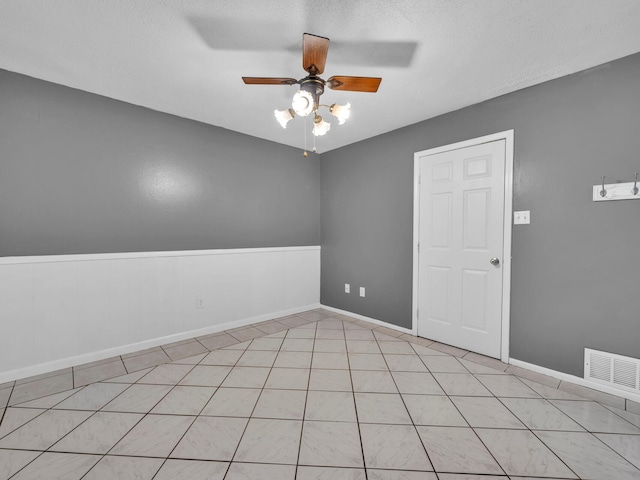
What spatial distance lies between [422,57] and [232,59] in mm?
1381

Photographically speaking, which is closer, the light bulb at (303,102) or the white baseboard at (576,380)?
the light bulb at (303,102)

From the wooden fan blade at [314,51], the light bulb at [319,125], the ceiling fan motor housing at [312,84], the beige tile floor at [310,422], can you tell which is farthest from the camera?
the light bulb at [319,125]

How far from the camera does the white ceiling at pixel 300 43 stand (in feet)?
5.31

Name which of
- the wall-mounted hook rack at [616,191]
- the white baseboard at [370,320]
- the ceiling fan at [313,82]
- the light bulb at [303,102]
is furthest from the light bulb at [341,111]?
the white baseboard at [370,320]

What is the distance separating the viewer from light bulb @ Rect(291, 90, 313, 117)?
5.77 ft

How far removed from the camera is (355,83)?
1867 millimetres

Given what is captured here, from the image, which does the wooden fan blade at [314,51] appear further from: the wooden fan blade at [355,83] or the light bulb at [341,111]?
the light bulb at [341,111]

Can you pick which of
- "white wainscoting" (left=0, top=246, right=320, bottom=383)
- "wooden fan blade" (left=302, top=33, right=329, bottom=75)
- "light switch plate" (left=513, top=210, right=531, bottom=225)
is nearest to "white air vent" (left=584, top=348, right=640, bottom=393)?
"light switch plate" (left=513, top=210, right=531, bottom=225)

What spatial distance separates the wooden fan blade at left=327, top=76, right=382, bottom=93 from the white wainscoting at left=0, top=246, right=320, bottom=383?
2339 mm

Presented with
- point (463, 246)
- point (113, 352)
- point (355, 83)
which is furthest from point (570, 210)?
point (113, 352)

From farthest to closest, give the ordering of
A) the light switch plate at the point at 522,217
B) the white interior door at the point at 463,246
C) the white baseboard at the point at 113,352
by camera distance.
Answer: the white interior door at the point at 463,246
the light switch plate at the point at 522,217
the white baseboard at the point at 113,352

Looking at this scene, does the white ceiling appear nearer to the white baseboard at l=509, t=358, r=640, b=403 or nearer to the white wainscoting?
the white wainscoting

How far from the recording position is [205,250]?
331 centimetres

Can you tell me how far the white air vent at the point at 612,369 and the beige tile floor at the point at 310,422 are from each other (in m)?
0.11
